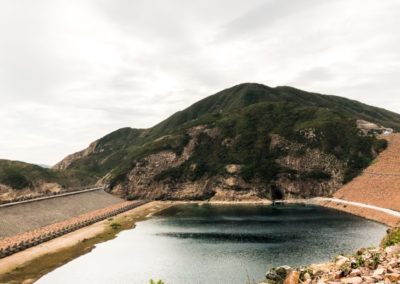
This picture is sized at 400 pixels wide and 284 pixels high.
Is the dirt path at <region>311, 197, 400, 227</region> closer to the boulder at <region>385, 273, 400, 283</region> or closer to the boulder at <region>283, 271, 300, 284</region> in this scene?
the boulder at <region>283, 271, 300, 284</region>

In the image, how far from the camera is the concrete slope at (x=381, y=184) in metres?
126

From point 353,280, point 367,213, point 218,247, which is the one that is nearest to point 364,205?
point 367,213

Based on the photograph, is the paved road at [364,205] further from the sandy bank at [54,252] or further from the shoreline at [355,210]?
the sandy bank at [54,252]

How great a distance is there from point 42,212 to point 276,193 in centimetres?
10668

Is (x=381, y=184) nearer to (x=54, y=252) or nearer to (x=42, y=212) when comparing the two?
(x=54, y=252)

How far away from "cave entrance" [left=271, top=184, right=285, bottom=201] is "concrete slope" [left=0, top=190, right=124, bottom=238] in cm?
7942

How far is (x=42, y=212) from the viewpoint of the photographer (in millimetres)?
132750

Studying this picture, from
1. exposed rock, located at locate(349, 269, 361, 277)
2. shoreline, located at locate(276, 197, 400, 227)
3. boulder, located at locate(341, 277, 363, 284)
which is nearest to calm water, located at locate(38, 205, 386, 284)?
shoreline, located at locate(276, 197, 400, 227)

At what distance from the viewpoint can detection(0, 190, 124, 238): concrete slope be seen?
111m

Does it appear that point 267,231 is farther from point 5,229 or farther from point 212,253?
point 5,229

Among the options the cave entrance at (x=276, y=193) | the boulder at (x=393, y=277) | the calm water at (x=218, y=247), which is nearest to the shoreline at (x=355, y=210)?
the calm water at (x=218, y=247)

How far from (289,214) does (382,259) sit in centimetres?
11607

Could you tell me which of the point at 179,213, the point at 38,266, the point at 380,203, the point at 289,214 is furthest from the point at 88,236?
the point at 380,203

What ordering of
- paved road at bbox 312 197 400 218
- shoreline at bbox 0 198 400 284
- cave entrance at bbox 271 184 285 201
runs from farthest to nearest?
cave entrance at bbox 271 184 285 201 < paved road at bbox 312 197 400 218 < shoreline at bbox 0 198 400 284
